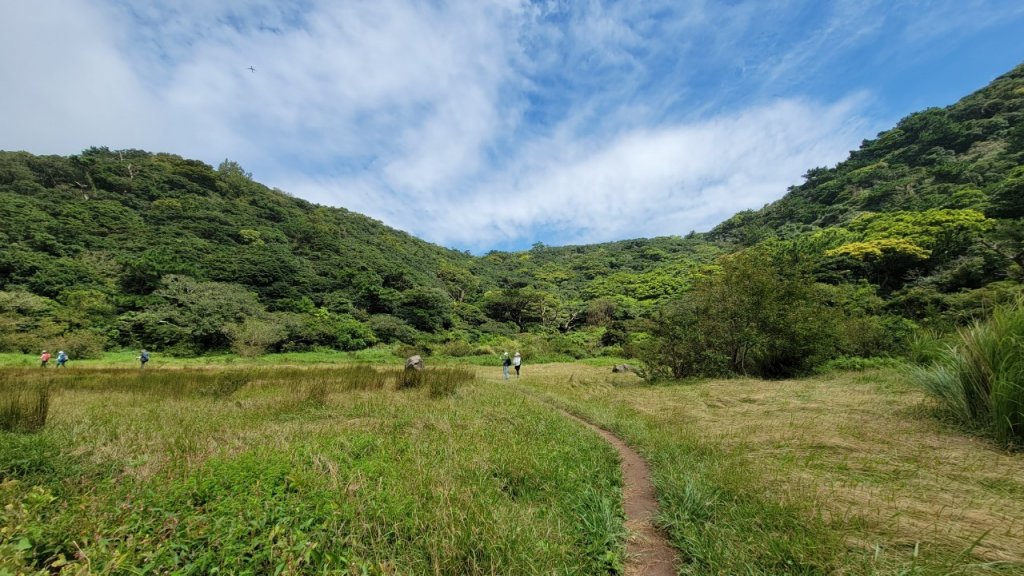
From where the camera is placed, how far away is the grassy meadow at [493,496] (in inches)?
111

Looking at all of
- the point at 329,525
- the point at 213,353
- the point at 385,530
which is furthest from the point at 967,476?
the point at 213,353

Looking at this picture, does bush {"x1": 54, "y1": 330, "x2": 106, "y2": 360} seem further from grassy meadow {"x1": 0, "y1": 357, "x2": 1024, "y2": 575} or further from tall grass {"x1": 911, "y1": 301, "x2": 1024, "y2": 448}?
tall grass {"x1": 911, "y1": 301, "x2": 1024, "y2": 448}

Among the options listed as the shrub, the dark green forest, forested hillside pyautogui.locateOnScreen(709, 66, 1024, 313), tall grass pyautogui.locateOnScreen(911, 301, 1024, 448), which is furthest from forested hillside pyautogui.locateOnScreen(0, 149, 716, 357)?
tall grass pyautogui.locateOnScreen(911, 301, 1024, 448)

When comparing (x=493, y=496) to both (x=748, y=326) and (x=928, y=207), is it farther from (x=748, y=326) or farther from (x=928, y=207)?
(x=928, y=207)

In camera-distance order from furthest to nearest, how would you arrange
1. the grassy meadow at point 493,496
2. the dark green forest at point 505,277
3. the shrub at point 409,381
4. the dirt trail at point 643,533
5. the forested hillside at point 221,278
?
1. the forested hillside at point 221,278
2. the dark green forest at point 505,277
3. the shrub at point 409,381
4. the dirt trail at point 643,533
5. the grassy meadow at point 493,496

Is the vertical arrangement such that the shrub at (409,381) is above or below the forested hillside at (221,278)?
below

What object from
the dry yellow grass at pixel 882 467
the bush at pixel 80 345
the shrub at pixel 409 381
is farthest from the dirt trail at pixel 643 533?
the bush at pixel 80 345

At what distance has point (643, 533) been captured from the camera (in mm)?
3637

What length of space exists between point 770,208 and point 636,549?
391 ft

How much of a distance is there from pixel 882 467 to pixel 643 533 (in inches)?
128

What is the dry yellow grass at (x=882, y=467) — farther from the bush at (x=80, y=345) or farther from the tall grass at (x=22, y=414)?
the bush at (x=80, y=345)

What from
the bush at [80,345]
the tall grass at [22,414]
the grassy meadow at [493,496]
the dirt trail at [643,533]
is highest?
the bush at [80,345]

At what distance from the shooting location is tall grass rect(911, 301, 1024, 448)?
15.0 ft

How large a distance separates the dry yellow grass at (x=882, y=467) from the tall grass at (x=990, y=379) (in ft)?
1.09
